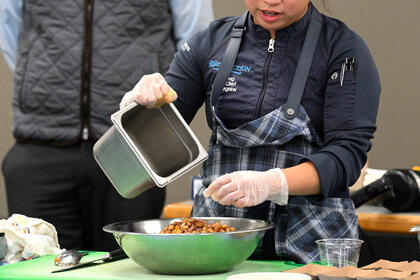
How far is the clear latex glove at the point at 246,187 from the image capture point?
5.19 ft

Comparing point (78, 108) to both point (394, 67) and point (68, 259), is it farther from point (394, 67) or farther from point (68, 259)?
point (394, 67)

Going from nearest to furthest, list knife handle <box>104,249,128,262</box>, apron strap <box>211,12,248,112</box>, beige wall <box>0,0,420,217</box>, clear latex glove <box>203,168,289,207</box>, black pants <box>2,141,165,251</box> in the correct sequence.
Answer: clear latex glove <box>203,168,289,207</box> < knife handle <box>104,249,128,262</box> < apron strap <box>211,12,248,112</box> < black pants <box>2,141,165,251</box> < beige wall <box>0,0,420,217</box>

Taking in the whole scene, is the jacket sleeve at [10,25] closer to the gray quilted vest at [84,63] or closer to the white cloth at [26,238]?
the gray quilted vest at [84,63]

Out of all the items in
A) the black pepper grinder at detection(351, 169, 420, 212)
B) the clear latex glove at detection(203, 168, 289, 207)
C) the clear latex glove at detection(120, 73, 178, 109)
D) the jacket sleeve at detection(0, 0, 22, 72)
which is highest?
the jacket sleeve at detection(0, 0, 22, 72)

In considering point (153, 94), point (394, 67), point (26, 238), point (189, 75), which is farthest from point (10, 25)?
point (394, 67)

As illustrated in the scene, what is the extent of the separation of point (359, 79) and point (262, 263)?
0.49 meters

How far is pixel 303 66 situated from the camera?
1.78m

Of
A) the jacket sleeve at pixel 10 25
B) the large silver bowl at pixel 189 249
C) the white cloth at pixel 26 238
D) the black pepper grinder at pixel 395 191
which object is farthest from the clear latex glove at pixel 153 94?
the black pepper grinder at pixel 395 191

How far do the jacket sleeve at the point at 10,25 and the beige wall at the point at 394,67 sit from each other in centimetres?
199

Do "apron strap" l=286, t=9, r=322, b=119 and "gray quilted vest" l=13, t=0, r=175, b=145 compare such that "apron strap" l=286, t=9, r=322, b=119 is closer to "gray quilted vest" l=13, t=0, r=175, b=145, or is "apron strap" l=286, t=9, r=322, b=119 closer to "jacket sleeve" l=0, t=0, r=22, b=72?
"gray quilted vest" l=13, t=0, r=175, b=145

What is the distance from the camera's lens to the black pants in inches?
99.4

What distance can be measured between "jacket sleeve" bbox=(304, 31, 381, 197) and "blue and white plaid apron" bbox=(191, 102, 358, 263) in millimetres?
56

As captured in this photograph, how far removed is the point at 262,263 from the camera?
5.57 feet

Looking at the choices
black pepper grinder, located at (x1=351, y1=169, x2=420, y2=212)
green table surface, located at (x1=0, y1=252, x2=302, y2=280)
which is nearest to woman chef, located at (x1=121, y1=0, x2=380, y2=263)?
green table surface, located at (x1=0, y1=252, x2=302, y2=280)
